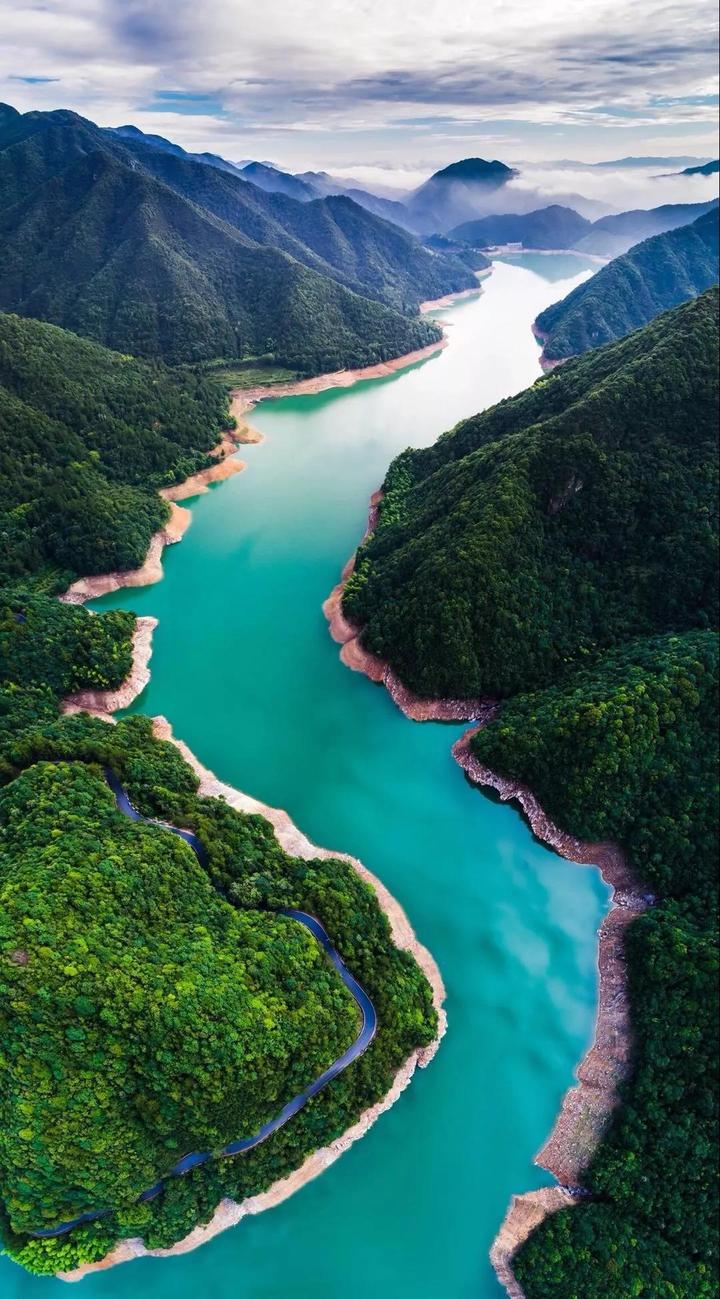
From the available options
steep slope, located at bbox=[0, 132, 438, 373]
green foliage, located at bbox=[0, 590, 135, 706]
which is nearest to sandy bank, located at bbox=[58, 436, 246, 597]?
green foliage, located at bbox=[0, 590, 135, 706]

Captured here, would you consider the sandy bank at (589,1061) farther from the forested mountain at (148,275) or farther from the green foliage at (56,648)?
the forested mountain at (148,275)

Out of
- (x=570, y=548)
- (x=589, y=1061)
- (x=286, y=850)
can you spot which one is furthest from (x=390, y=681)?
(x=589, y=1061)

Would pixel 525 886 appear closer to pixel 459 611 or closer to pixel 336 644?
pixel 459 611

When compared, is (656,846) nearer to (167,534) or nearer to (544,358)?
(167,534)

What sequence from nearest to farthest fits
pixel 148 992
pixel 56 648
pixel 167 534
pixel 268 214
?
pixel 148 992, pixel 56 648, pixel 167 534, pixel 268 214

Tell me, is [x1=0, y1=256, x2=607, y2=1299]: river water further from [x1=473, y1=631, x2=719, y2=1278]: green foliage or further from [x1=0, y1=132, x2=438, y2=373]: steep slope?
[x1=0, y1=132, x2=438, y2=373]: steep slope

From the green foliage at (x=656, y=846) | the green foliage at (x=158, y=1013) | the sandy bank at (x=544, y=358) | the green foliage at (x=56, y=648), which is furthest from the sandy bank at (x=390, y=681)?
the sandy bank at (x=544, y=358)
